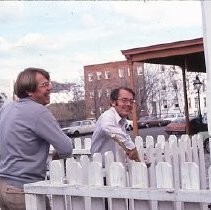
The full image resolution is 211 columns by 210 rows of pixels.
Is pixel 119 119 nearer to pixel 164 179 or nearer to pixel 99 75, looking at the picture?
pixel 164 179

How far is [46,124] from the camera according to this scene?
2.74m

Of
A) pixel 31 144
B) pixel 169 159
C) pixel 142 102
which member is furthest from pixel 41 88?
pixel 142 102

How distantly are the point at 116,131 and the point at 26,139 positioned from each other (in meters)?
0.97

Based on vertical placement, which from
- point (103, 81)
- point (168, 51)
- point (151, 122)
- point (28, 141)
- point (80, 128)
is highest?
point (103, 81)

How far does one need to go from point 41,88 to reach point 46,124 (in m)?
0.28

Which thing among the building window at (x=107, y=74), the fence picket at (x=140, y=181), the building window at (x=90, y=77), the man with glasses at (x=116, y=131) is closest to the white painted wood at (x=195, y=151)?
the man with glasses at (x=116, y=131)

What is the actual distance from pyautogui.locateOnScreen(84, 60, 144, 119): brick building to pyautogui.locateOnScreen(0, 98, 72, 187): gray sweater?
52334 millimetres

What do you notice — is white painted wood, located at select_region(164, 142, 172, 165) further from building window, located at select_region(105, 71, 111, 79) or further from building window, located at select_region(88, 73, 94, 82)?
building window, located at select_region(88, 73, 94, 82)

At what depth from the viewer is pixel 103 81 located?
2534 inches

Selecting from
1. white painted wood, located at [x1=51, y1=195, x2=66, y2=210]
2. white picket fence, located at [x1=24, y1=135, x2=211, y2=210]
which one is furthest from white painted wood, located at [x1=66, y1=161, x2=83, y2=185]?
white painted wood, located at [x1=51, y1=195, x2=66, y2=210]

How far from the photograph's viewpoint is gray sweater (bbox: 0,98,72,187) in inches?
108

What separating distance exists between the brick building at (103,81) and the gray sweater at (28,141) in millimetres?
52334

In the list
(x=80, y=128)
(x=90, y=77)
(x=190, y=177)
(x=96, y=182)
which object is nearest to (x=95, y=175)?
(x=96, y=182)

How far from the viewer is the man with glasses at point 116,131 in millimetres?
3531
